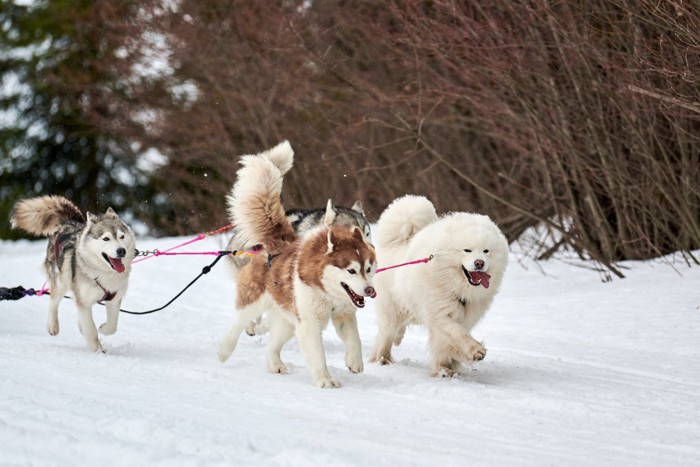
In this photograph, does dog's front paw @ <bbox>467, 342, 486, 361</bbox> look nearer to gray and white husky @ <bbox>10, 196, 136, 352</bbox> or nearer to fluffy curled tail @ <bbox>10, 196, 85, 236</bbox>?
gray and white husky @ <bbox>10, 196, 136, 352</bbox>

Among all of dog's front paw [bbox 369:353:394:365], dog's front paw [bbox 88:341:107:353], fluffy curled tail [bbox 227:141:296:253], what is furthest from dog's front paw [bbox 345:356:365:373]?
dog's front paw [bbox 88:341:107:353]

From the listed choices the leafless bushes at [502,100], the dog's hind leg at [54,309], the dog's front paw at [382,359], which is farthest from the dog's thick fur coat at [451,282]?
the dog's hind leg at [54,309]

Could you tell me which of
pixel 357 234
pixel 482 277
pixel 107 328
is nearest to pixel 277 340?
pixel 357 234

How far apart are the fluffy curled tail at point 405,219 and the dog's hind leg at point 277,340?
114 cm

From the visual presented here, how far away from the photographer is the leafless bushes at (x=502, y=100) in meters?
9.27

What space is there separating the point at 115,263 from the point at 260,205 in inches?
60.1

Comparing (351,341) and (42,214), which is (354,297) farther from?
(42,214)

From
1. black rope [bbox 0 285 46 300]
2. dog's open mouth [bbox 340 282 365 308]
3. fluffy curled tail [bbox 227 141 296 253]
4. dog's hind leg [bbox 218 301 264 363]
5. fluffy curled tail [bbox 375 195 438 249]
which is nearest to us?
dog's open mouth [bbox 340 282 365 308]

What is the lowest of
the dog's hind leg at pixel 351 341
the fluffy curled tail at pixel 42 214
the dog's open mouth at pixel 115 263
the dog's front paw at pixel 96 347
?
the dog's front paw at pixel 96 347

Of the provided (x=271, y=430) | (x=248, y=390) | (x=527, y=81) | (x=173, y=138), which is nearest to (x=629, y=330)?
(x=527, y=81)

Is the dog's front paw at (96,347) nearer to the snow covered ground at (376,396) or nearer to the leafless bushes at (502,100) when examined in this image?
the snow covered ground at (376,396)

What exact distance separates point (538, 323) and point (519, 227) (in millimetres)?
4460

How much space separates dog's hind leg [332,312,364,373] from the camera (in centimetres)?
591

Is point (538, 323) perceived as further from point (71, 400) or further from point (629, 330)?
point (71, 400)
